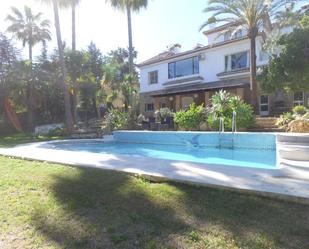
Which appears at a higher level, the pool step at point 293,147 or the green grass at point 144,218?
the pool step at point 293,147

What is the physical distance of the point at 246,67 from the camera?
79.7 feet

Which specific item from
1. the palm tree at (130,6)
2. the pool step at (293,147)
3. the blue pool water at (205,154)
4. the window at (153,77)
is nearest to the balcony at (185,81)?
the window at (153,77)

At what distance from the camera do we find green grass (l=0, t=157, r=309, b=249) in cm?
341

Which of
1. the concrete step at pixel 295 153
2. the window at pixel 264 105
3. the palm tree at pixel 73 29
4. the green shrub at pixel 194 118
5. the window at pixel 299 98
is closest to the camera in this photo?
the concrete step at pixel 295 153

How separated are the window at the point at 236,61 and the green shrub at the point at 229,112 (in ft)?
30.6

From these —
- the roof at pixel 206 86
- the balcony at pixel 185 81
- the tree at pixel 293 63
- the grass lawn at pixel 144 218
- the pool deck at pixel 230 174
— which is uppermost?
the balcony at pixel 185 81

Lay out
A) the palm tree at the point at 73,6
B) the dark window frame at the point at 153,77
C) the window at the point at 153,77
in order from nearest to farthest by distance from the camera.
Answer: the palm tree at the point at 73,6 < the dark window frame at the point at 153,77 < the window at the point at 153,77

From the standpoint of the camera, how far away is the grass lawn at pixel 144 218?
3.41 metres

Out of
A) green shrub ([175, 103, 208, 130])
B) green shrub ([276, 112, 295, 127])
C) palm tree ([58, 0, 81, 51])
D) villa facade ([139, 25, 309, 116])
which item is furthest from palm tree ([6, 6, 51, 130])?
green shrub ([276, 112, 295, 127])

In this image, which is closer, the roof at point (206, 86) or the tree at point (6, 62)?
the roof at point (206, 86)

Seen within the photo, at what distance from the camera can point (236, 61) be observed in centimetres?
2508

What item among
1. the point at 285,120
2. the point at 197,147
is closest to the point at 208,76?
the point at 285,120

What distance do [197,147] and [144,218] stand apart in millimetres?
10594

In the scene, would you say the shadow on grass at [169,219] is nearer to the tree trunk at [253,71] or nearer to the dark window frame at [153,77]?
the tree trunk at [253,71]
